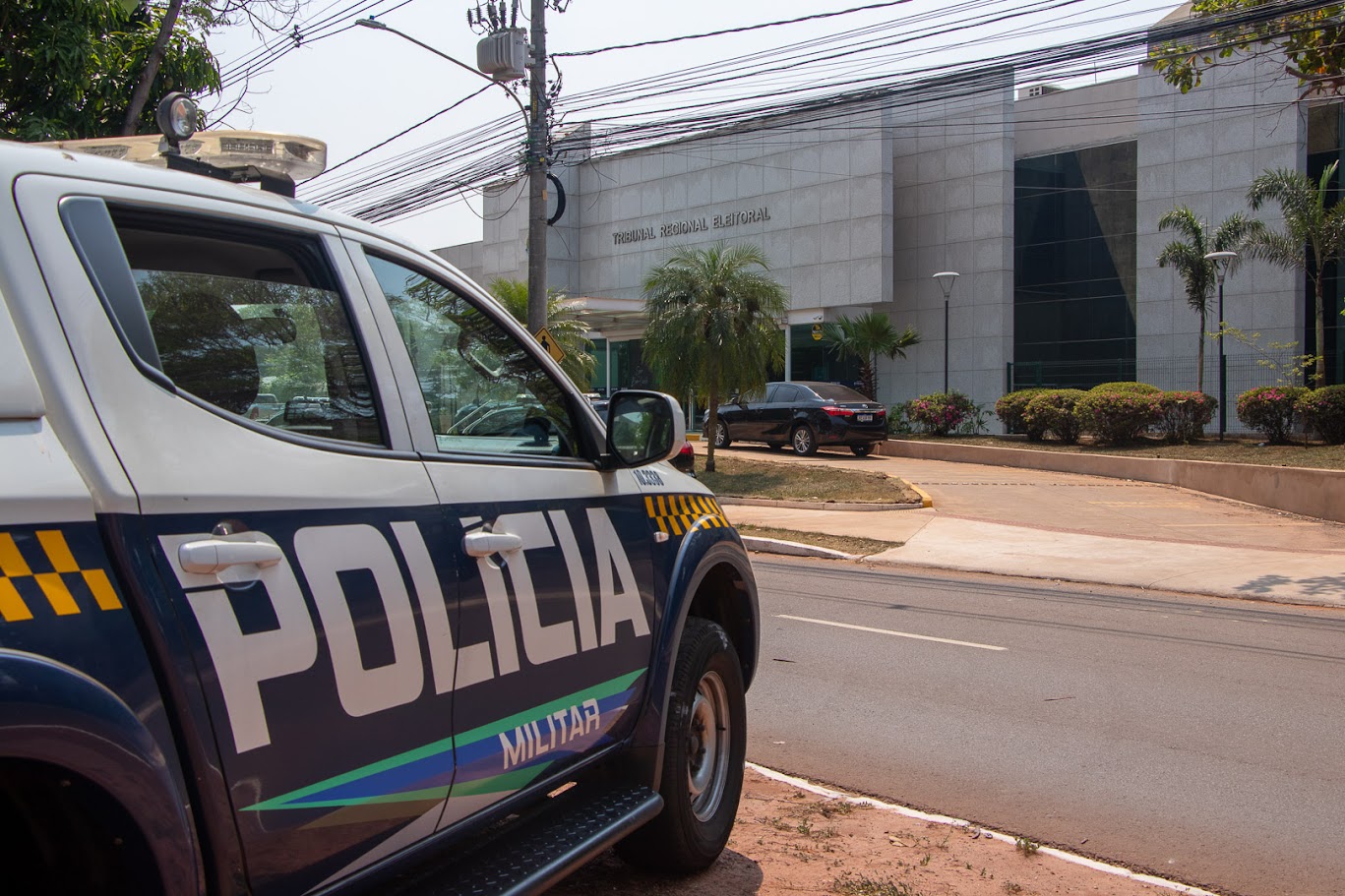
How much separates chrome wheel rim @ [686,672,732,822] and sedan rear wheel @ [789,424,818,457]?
893 inches

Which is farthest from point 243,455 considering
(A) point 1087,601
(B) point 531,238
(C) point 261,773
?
(B) point 531,238

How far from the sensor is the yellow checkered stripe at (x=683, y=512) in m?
4.02

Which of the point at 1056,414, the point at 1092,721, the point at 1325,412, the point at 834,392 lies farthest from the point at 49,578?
the point at 1056,414

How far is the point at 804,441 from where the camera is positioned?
89.6 ft

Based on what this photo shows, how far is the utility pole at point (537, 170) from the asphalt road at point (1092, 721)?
1002 centimetres

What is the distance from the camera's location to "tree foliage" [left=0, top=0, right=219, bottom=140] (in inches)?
281

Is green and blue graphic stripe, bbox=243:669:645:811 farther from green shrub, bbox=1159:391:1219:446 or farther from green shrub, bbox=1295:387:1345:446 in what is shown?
green shrub, bbox=1159:391:1219:446

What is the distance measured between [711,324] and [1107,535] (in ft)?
32.0

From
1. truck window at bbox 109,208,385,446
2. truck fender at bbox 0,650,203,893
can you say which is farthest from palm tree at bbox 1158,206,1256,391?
truck fender at bbox 0,650,203,893

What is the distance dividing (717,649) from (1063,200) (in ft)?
115

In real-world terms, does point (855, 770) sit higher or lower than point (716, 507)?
lower

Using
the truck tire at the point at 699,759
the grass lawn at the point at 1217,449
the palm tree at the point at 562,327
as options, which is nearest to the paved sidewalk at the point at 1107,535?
the grass lawn at the point at 1217,449

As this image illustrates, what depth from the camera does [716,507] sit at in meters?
4.57

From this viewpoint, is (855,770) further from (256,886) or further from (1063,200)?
(1063,200)
